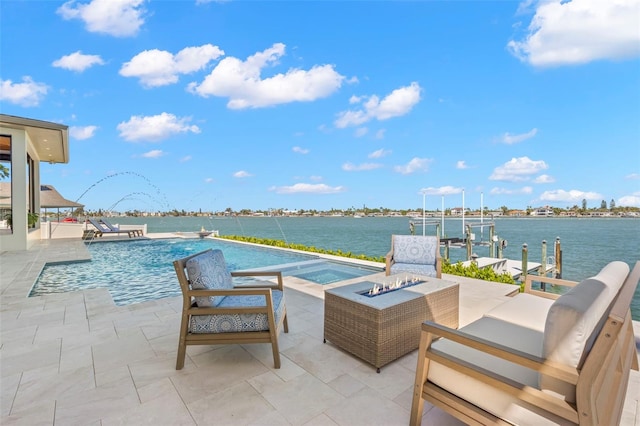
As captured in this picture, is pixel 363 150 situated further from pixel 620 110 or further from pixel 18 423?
pixel 18 423

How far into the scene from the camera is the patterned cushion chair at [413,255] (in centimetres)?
423

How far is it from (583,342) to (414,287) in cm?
163

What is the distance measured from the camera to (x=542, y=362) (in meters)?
1.25

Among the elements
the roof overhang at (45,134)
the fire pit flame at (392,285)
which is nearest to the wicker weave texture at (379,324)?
the fire pit flame at (392,285)

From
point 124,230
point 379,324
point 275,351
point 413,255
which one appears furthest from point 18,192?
point 379,324

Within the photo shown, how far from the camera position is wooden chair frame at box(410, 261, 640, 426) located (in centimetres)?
114

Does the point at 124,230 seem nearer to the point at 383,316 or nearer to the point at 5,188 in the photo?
the point at 5,188

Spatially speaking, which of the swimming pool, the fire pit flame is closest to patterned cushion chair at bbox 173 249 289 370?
the fire pit flame

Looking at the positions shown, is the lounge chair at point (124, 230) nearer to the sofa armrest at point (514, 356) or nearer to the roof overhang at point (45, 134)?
the roof overhang at point (45, 134)

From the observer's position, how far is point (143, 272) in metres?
6.36

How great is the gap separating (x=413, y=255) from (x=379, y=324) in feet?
7.83

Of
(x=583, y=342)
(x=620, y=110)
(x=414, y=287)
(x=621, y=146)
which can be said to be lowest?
(x=414, y=287)

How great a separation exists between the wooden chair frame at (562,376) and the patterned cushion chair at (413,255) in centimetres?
247

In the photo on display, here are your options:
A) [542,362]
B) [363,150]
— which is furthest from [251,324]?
[363,150]
